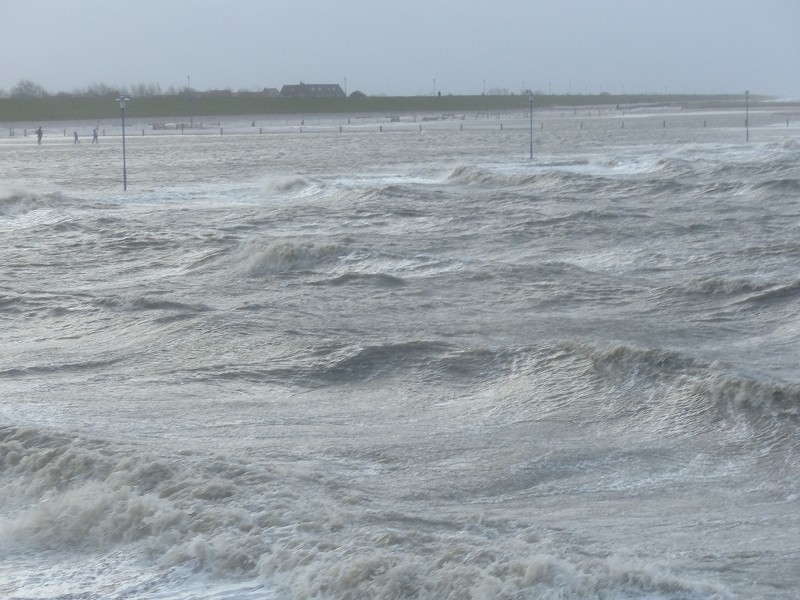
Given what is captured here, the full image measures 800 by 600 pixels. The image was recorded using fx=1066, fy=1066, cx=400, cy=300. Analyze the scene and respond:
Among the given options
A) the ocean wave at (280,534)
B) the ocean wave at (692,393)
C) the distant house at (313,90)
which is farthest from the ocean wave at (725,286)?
the distant house at (313,90)

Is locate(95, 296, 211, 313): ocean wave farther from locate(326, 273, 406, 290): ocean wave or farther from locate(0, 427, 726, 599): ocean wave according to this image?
locate(0, 427, 726, 599): ocean wave

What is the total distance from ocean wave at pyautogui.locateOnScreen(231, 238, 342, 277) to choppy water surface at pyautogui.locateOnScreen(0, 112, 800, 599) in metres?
0.08

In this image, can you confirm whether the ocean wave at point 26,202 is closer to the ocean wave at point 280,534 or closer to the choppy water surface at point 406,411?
the choppy water surface at point 406,411

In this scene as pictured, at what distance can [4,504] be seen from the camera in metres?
7.98

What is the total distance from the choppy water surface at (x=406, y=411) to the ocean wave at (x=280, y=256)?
79 mm

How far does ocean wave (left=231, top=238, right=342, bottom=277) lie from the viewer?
18.8m

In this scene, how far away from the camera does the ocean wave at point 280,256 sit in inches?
742

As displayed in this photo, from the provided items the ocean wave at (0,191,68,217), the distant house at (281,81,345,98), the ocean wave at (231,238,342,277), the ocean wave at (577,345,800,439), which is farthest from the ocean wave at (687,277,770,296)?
the distant house at (281,81,345,98)

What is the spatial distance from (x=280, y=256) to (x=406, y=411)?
9403 millimetres

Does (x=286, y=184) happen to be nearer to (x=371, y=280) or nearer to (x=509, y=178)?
(x=509, y=178)

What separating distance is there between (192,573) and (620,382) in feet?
17.9

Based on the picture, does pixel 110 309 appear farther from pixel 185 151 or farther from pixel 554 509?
pixel 185 151

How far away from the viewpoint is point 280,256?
63.2ft

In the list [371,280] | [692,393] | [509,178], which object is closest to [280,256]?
[371,280]
